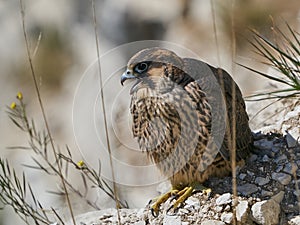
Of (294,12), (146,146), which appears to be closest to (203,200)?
(146,146)

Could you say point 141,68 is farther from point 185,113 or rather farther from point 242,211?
point 242,211

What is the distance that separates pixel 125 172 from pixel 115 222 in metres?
4.20

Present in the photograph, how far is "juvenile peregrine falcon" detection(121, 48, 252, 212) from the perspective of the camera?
450 centimetres

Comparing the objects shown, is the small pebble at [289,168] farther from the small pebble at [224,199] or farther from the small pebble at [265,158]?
the small pebble at [224,199]

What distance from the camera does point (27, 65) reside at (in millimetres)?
11461

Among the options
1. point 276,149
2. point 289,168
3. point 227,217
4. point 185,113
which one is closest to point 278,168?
point 289,168

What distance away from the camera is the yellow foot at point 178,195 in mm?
4500

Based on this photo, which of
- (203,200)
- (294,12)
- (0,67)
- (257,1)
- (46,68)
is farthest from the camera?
(0,67)


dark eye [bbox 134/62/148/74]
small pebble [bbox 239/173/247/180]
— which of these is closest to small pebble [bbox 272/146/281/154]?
small pebble [bbox 239/173/247/180]

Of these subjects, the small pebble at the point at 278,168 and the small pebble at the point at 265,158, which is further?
the small pebble at the point at 265,158

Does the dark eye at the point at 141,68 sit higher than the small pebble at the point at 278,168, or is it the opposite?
the dark eye at the point at 141,68

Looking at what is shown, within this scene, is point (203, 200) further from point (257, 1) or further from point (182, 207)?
point (257, 1)

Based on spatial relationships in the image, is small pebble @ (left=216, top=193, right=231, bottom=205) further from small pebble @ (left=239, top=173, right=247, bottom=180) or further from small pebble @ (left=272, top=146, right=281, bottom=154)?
small pebble @ (left=272, top=146, right=281, bottom=154)

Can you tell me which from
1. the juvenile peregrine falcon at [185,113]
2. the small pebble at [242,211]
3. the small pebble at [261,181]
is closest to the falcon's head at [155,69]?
the juvenile peregrine falcon at [185,113]
